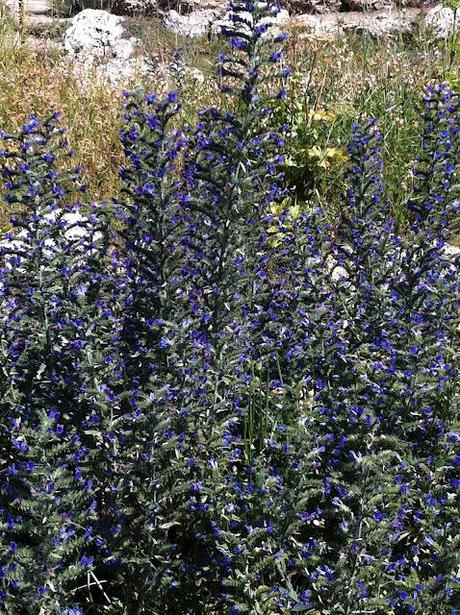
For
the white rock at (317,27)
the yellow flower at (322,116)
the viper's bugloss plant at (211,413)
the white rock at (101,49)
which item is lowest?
the viper's bugloss plant at (211,413)

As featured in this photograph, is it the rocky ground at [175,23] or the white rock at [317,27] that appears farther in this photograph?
the rocky ground at [175,23]

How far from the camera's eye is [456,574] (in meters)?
2.81

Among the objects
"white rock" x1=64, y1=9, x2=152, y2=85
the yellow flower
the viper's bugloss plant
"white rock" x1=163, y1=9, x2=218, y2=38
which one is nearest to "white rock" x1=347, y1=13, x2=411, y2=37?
"white rock" x1=163, y1=9, x2=218, y2=38

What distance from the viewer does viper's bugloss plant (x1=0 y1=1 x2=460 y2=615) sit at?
264 cm

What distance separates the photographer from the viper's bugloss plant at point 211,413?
8.68 feet

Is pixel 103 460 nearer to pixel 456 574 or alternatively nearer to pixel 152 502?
pixel 152 502

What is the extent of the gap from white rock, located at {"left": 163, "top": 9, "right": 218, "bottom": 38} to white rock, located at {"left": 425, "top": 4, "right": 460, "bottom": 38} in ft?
7.95

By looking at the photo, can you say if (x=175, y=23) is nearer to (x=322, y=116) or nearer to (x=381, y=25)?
(x=381, y=25)

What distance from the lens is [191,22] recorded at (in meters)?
10.0

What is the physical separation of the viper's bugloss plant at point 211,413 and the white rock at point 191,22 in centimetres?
637

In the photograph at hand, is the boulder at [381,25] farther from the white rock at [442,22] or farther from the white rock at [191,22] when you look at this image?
the white rock at [191,22]

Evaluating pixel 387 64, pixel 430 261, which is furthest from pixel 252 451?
pixel 387 64

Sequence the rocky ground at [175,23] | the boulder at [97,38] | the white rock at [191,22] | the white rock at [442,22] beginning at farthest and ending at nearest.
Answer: the white rock at [191,22], the boulder at [97,38], the rocky ground at [175,23], the white rock at [442,22]

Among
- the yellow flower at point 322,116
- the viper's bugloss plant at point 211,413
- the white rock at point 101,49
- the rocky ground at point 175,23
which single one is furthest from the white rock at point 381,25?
the viper's bugloss plant at point 211,413
